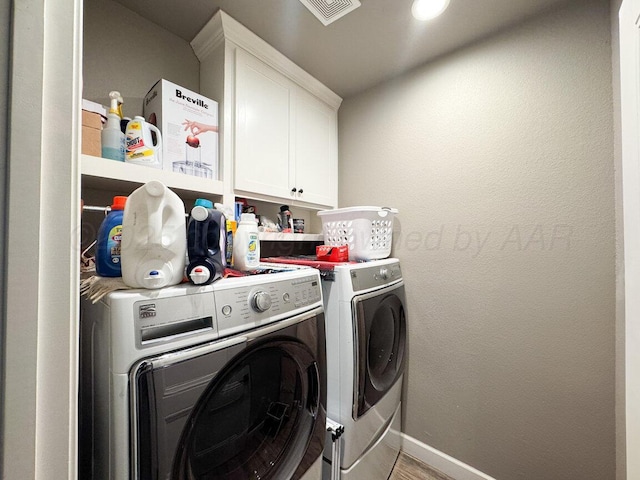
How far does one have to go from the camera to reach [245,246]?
896 millimetres

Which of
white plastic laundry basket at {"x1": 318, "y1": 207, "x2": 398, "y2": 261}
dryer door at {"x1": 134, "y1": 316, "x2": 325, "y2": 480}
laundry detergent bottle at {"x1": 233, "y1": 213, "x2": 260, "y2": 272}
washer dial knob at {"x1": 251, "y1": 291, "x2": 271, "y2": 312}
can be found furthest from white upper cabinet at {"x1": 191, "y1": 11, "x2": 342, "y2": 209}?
dryer door at {"x1": 134, "y1": 316, "x2": 325, "y2": 480}

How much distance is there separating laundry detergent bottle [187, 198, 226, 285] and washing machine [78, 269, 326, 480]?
0.04 meters

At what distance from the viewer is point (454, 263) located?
1.47m

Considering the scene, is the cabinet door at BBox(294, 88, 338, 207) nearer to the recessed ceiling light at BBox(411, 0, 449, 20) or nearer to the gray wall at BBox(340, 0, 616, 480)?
the gray wall at BBox(340, 0, 616, 480)

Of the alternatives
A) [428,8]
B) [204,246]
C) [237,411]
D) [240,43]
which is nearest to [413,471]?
[237,411]

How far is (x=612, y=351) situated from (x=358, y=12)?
1.96 metres

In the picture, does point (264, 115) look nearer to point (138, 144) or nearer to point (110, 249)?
point (138, 144)

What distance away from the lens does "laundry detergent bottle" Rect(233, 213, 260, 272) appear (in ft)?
2.95

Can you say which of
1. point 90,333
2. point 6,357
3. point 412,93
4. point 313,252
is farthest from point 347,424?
point 412,93

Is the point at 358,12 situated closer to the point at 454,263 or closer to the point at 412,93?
the point at 412,93

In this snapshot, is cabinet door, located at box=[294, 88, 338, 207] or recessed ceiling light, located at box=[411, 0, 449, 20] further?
cabinet door, located at box=[294, 88, 338, 207]

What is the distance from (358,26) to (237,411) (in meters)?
1.80

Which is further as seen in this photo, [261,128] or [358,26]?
[261,128]

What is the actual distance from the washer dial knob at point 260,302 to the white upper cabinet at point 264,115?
2.56ft
